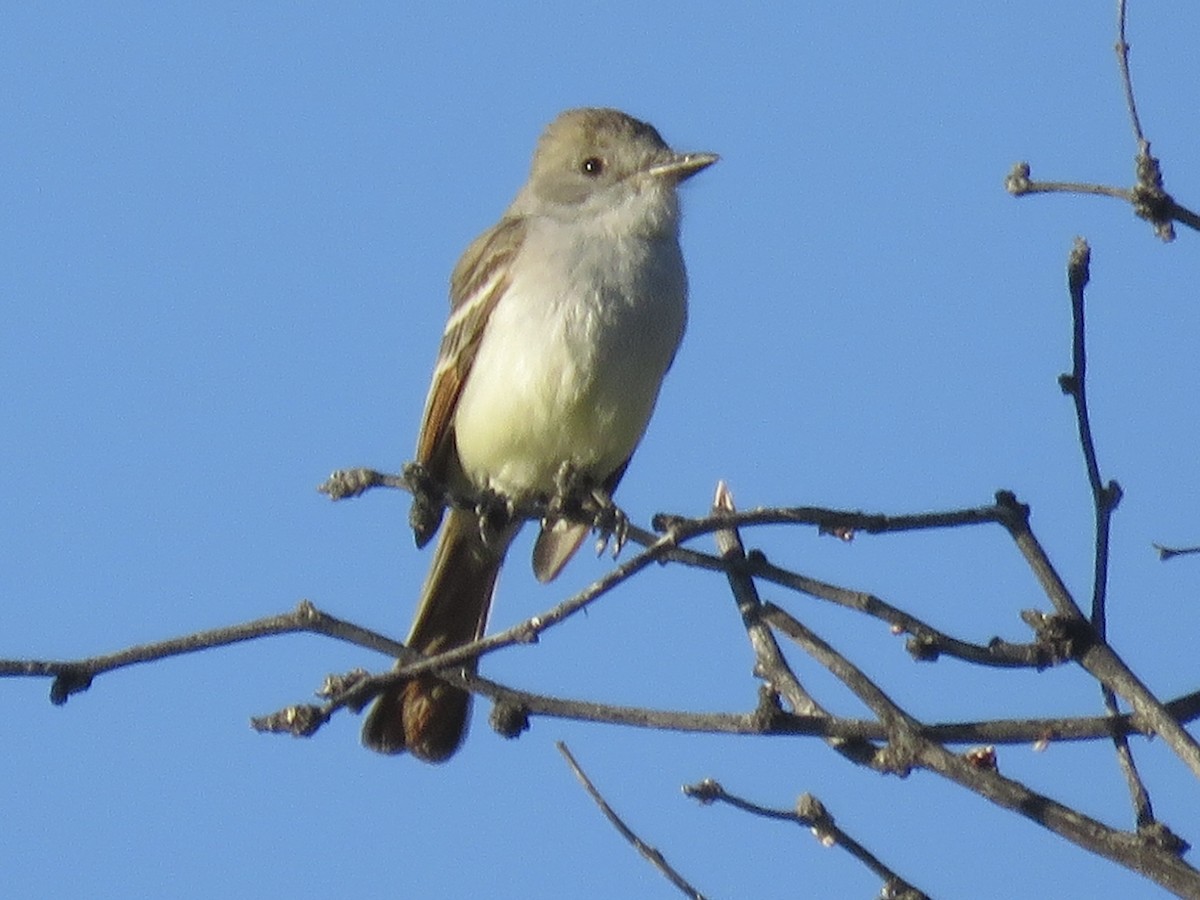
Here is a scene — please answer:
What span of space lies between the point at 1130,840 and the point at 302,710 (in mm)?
1612

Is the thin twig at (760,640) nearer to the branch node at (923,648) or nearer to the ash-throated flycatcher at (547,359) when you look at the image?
the branch node at (923,648)

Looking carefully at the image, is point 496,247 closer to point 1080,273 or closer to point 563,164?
point 563,164

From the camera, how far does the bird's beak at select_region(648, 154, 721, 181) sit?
698 centimetres

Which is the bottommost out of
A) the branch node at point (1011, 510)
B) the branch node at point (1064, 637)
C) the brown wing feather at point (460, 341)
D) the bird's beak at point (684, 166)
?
the branch node at point (1064, 637)

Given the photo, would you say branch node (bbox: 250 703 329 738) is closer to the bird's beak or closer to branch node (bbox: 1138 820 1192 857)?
branch node (bbox: 1138 820 1192 857)

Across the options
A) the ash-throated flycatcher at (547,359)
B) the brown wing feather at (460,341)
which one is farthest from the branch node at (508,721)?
the brown wing feather at (460,341)

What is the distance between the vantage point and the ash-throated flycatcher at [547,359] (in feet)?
20.5

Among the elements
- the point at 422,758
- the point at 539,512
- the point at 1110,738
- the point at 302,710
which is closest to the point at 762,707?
the point at 1110,738

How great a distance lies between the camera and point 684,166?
23.0ft

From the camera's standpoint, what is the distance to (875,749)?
10.4ft

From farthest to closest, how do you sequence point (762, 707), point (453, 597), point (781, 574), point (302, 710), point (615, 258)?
point (453, 597) → point (615, 258) → point (302, 710) → point (781, 574) → point (762, 707)

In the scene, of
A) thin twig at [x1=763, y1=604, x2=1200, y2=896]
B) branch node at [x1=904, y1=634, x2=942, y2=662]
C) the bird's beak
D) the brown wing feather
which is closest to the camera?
thin twig at [x1=763, y1=604, x2=1200, y2=896]

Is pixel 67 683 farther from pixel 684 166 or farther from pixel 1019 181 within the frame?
pixel 684 166

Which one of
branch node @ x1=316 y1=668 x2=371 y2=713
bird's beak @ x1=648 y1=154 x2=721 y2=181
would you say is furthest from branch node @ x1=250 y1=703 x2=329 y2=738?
bird's beak @ x1=648 y1=154 x2=721 y2=181
